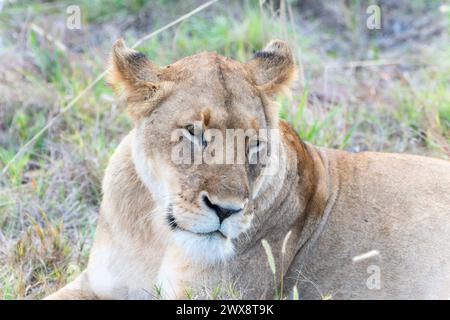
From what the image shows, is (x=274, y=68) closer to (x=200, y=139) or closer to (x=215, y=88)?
(x=215, y=88)

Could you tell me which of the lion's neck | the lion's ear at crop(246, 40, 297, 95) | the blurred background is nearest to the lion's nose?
the lion's neck

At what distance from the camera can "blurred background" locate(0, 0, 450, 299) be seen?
184 inches

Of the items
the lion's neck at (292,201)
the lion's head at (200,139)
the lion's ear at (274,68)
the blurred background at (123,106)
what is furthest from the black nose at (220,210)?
the blurred background at (123,106)

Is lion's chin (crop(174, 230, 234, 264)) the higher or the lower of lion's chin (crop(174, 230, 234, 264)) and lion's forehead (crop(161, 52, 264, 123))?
the lower

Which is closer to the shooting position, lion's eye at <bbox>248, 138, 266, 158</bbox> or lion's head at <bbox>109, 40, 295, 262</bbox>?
lion's head at <bbox>109, 40, 295, 262</bbox>

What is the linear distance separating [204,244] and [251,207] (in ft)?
0.73

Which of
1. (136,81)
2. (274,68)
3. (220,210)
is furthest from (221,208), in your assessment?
(274,68)

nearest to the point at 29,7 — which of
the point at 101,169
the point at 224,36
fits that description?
the point at 224,36

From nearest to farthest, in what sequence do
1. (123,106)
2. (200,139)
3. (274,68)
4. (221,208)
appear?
(221,208) < (200,139) < (274,68) < (123,106)

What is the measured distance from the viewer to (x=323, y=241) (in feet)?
12.4

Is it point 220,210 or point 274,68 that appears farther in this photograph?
point 274,68

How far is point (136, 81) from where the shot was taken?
3.43 metres

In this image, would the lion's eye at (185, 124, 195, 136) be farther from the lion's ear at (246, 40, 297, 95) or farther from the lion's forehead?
the lion's ear at (246, 40, 297, 95)
